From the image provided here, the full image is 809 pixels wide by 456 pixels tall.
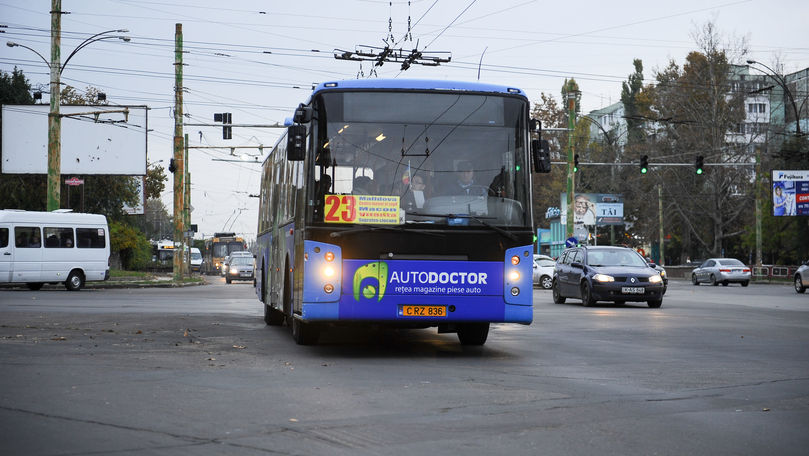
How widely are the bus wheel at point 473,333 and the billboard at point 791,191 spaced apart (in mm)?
49061

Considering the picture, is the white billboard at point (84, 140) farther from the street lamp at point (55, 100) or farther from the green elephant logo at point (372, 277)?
the green elephant logo at point (372, 277)

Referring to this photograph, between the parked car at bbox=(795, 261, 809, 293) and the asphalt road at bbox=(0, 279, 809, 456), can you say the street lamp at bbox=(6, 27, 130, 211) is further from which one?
the parked car at bbox=(795, 261, 809, 293)

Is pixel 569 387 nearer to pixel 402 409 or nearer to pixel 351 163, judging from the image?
pixel 402 409

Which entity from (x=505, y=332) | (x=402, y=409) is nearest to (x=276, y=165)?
(x=505, y=332)

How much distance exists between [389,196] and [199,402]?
4600 mm

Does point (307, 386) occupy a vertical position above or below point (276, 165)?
below

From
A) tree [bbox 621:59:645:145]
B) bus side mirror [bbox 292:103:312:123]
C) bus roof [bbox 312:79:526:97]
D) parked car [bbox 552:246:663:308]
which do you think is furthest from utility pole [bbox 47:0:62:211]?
tree [bbox 621:59:645:145]

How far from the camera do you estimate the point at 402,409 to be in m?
8.05

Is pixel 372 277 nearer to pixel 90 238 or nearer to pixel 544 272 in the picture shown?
pixel 90 238

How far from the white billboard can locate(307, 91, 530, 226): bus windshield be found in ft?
134

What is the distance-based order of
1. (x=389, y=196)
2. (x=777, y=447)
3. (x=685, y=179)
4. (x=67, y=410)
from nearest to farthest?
(x=777, y=447), (x=67, y=410), (x=389, y=196), (x=685, y=179)

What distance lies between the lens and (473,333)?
566 inches

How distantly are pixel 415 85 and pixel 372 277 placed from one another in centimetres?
244

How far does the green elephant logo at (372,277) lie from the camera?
12234 millimetres
